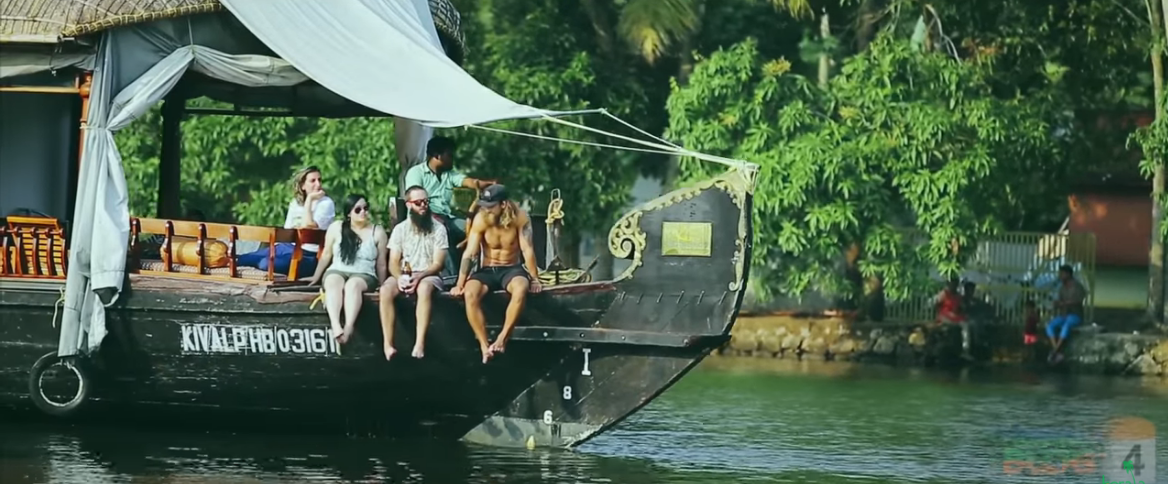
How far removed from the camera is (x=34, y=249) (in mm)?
13648

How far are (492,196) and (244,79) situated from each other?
1.85 metres

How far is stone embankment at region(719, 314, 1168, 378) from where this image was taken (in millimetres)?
21297

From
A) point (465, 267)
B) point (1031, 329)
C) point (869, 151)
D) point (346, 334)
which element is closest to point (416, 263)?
point (465, 267)

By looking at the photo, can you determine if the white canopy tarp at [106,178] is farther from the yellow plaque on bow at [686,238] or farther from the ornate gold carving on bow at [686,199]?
the yellow plaque on bow at [686,238]

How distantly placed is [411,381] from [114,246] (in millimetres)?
1963

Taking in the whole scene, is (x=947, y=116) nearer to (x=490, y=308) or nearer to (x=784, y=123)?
(x=784, y=123)

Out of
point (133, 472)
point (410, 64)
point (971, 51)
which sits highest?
point (971, 51)

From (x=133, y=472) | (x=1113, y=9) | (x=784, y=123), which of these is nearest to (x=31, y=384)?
(x=133, y=472)

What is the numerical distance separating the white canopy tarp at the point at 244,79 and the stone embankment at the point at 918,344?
368 inches

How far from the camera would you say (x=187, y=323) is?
13297mm

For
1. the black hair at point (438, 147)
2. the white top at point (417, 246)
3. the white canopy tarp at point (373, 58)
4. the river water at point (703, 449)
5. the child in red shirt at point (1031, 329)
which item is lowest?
the river water at point (703, 449)

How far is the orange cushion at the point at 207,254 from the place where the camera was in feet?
44.3

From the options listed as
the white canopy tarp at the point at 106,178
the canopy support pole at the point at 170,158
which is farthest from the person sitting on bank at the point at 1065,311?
the white canopy tarp at the point at 106,178

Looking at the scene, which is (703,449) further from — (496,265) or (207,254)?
(207,254)
